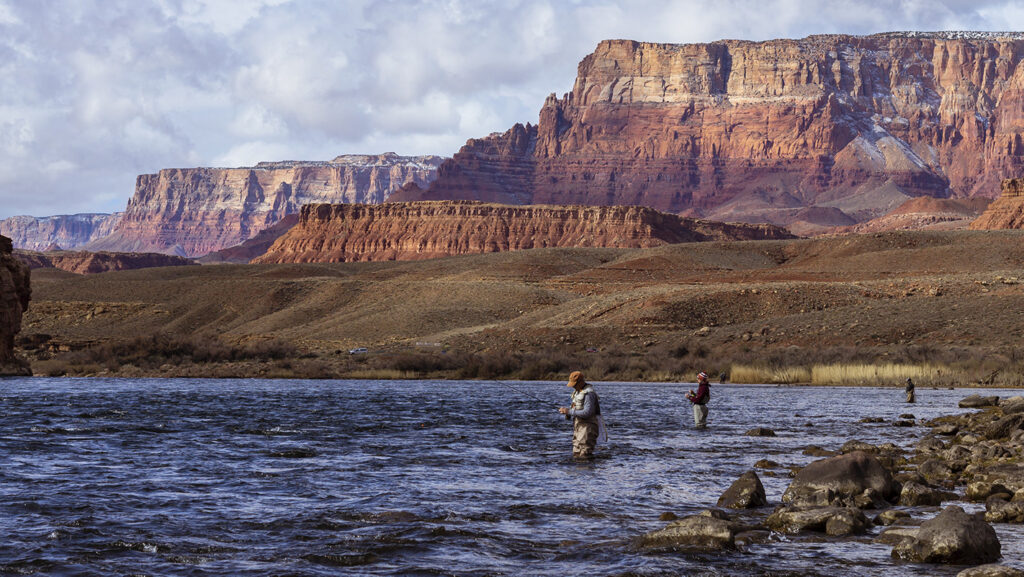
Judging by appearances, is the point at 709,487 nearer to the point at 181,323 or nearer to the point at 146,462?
the point at 146,462

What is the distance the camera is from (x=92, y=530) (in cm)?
1703

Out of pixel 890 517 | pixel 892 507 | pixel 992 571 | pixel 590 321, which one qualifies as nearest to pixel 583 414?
pixel 892 507

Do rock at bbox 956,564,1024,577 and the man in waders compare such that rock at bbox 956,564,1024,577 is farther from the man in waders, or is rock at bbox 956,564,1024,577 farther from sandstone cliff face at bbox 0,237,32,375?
sandstone cliff face at bbox 0,237,32,375

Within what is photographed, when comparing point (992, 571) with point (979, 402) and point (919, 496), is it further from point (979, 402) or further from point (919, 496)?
point (979, 402)

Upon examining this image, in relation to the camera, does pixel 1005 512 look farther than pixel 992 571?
Yes

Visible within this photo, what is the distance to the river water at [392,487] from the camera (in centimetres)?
1506

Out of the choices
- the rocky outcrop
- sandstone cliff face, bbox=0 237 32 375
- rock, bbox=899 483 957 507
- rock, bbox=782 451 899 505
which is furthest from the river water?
the rocky outcrop

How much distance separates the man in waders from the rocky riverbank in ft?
11.8

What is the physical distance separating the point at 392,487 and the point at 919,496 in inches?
369

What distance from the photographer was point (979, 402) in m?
37.5

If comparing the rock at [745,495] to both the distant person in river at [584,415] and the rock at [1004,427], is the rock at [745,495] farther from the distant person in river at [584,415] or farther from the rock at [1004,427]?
the rock at [1004,427]

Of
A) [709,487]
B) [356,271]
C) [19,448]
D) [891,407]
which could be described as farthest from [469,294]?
[709,487]

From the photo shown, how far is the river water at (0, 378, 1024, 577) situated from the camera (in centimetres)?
1506

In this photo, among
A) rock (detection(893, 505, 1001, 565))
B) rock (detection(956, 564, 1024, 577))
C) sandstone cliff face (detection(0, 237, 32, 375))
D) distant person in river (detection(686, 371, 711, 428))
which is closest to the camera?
rock (detection(956, 564, 1024, 577))
